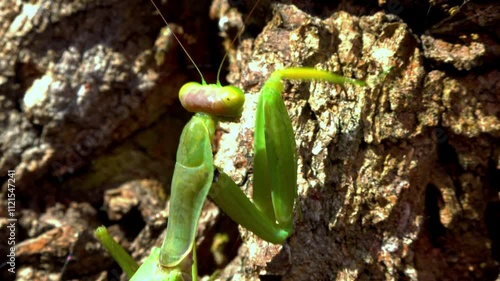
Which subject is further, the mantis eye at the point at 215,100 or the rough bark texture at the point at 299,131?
the rough bark texture at the point at 299,131

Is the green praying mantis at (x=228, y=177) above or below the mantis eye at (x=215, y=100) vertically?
below

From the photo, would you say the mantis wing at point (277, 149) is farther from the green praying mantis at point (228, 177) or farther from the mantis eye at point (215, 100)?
the mantis eye at point (215, 100)

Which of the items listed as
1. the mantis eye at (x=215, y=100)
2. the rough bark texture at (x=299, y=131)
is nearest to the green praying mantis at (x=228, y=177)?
the mantis eye at (x=215, y=100)

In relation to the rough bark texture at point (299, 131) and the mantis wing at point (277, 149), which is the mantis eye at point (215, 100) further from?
the rough bark texture at point (299, 131)

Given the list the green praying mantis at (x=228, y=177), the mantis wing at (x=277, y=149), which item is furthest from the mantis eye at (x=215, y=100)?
the mantis wing at (x=277, y=149)

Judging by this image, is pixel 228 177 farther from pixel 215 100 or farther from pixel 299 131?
pixel 299 131
